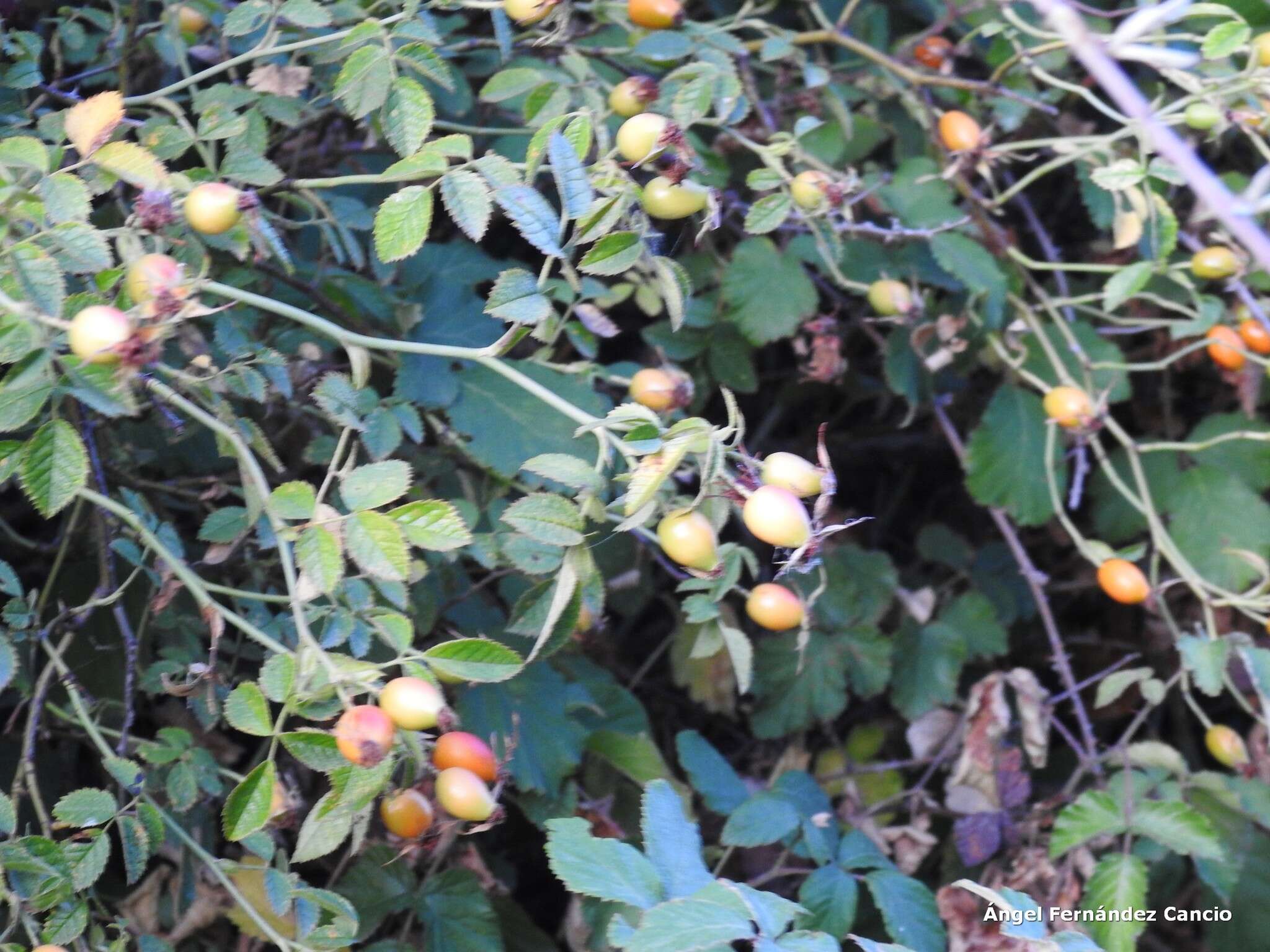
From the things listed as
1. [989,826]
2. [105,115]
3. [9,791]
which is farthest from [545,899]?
[105,115]

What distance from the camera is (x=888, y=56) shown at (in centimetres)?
168

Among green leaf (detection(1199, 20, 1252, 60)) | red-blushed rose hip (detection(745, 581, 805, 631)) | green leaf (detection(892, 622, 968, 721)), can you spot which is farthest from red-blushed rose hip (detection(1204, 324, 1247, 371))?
red-blushed rose hip (detection(745, 581, 805, 631))

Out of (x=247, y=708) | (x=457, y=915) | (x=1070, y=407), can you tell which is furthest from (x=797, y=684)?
(x=247, y=708)

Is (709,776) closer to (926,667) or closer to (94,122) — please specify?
(926,667)

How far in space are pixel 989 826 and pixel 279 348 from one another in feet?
3.44

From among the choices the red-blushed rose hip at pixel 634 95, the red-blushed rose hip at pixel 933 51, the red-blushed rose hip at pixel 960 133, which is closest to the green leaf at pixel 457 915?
the red-blushed rose hip at pixel 634 95

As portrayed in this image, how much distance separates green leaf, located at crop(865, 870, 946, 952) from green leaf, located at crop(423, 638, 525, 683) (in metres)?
0.59

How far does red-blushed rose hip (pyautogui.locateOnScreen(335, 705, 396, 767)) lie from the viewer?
0.74 meters

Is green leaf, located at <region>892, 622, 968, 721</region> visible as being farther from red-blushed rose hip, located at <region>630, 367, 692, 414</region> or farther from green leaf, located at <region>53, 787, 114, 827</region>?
green leaf, located at <region>53, 787, 114, 827</region>

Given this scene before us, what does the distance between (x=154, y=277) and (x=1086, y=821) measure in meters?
1.16

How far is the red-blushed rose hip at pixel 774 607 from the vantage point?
1.06 m

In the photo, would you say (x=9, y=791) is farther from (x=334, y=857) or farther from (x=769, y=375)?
(x=769, y=375)

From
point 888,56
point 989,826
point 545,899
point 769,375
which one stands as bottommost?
point 545,899

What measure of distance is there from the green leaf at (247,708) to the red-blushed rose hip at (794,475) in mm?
414
